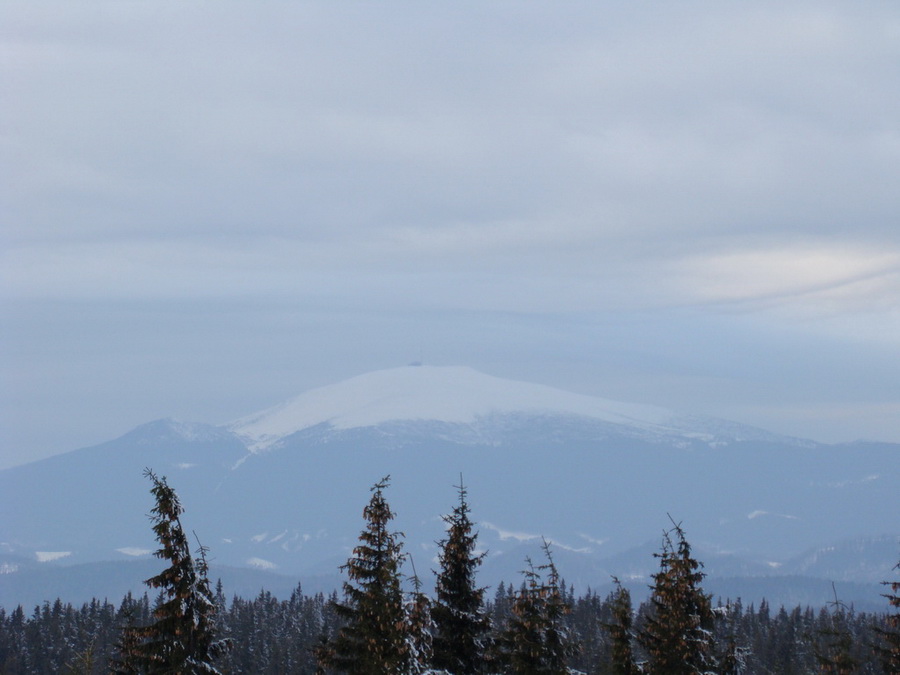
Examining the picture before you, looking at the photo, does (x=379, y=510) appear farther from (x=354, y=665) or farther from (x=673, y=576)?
(x=673, y=576)

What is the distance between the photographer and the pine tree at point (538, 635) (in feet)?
143

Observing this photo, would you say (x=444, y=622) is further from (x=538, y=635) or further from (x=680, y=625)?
(x=680, y=625)

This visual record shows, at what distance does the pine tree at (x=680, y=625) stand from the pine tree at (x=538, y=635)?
3.26m

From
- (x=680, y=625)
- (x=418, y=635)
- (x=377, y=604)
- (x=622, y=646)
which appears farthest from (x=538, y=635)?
(x=377, y=604)

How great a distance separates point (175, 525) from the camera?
36750 millimetres

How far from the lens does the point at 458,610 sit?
4397 centimetres

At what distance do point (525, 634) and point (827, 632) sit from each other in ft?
39.8

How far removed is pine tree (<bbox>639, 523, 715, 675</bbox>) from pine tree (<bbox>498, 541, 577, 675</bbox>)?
3265mm

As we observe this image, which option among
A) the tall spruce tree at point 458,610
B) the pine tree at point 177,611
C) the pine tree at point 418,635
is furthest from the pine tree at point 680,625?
the pine tree at point 177,611

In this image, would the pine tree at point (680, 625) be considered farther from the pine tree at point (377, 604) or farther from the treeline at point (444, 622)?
the pine tree at point (377, 604)

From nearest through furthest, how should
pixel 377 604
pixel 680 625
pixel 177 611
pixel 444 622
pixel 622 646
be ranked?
pixel 177 611, pixel 377 604, pixel 444 622, pixel 680 625, pixel 622 646

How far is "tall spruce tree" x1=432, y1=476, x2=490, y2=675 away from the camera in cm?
4362

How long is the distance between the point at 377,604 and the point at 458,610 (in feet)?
19.2

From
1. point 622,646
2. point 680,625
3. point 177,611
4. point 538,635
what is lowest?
point 622,646
